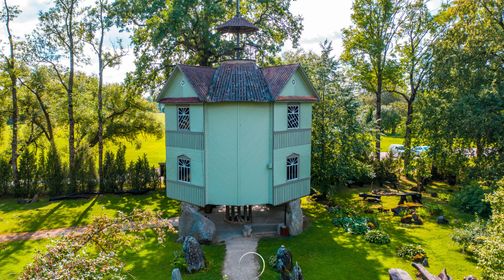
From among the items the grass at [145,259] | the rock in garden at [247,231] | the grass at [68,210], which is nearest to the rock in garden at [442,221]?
the rock in garden at [247,231]

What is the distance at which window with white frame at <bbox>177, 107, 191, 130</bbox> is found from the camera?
17.9 m

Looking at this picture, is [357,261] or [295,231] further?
[295,231]

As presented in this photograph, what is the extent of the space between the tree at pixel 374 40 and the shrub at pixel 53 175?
27220mm

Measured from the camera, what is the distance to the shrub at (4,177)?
87.4 feet

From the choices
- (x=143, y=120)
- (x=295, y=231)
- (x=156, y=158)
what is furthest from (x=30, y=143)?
(x=295, y=231)

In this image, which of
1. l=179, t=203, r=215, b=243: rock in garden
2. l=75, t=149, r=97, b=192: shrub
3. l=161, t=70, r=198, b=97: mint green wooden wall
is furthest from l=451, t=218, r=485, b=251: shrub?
l=75, t=149, r=97, b=192: shrub

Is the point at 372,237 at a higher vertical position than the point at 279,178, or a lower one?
lower

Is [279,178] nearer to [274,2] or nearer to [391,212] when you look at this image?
[391,212]

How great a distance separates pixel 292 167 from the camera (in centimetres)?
1900

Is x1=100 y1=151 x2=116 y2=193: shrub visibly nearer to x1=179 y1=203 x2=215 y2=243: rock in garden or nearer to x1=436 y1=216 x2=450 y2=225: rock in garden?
x1=179 y1=203 x2=215 y2=243: rock in garden

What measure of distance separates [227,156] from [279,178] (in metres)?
3.18

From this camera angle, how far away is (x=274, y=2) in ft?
82.3

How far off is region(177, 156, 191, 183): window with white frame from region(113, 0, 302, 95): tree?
29.8 feet

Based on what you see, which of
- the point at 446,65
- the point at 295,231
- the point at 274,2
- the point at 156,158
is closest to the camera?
the point at 295,231
